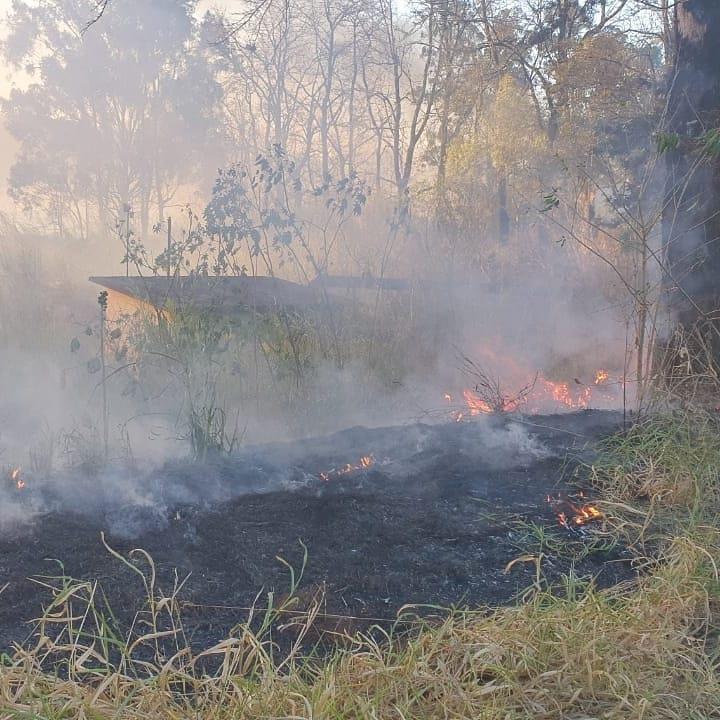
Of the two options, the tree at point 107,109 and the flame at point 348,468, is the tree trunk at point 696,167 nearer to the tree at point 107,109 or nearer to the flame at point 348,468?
the flame at point 348,468

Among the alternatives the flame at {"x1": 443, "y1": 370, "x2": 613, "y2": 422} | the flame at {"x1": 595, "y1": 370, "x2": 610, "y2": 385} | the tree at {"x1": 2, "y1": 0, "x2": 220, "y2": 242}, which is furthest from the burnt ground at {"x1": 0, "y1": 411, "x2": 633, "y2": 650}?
the tree at {"x1": 2, "y1": 0, "x2": 220, "y2": 242}

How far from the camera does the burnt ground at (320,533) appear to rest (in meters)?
2.61

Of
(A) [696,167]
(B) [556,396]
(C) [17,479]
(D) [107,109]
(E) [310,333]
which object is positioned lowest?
(B) [556,396]

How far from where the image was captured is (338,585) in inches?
105

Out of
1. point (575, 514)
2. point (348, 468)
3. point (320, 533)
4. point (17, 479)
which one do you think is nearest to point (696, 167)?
point (575, 514)

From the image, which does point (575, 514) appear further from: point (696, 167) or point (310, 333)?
point (310, 333)

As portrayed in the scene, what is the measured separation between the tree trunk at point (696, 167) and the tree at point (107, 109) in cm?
1722

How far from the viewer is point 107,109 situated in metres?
23.0

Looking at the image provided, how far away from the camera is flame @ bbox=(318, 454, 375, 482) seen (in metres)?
3.91

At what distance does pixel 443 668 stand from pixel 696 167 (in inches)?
162

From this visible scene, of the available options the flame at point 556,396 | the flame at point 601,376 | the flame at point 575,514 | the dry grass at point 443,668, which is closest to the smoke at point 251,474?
the flame at point 575,514

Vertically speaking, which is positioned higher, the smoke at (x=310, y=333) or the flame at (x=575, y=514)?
the smoke at (x=310, y=333)

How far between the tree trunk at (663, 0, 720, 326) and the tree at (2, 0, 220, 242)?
1722 cm

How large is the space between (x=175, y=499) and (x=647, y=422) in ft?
8.35
